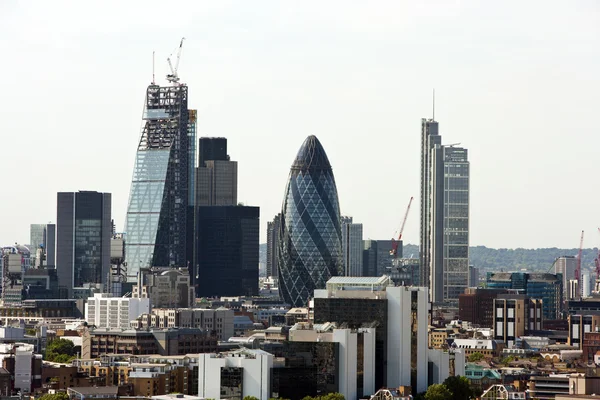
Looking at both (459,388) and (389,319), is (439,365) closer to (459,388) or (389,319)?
(459,388)

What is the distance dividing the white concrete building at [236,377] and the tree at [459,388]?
56.5 feet

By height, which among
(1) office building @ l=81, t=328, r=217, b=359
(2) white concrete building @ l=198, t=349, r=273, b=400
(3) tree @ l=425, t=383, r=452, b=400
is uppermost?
(1) office building @ l=81, t=328, r=217, b=359

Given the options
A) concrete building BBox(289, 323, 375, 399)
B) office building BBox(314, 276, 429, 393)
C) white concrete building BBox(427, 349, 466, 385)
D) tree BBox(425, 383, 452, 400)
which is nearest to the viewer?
concrete building BBox(289, 323, 375, 399)

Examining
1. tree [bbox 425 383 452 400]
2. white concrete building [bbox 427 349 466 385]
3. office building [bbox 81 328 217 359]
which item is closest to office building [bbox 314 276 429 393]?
tree [bbox 425 383 452 400]

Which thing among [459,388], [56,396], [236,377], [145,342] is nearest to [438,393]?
[459,388]

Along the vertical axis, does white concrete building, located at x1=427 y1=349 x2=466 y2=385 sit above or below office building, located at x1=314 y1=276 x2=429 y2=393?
below

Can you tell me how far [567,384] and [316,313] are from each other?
2492cm

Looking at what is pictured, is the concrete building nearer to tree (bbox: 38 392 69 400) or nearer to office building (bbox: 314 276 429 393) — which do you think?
office building (bbox: 314 276 429 393)

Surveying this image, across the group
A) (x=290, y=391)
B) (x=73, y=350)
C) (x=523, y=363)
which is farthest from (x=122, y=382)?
(x=523, y=363)

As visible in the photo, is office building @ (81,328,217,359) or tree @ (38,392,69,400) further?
office building @ (81,328,217,359)

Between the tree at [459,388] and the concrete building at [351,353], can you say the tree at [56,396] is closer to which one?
the concrete building at [351,353]

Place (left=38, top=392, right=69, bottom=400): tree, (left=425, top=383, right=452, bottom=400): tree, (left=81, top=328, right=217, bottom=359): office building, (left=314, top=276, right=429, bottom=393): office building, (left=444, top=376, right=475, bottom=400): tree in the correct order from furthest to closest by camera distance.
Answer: (left=81, top=328, right=217, bottom=359): office building < (left=444, top=376, right=475, bottom=400): tree < (left=314, top=276, right=429, bottom=393): office building < (left=425, top=383, right=452, bottom=400): tree < (left=38, top=392, right=69, bottom=400): tree

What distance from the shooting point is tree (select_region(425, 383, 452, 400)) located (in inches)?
5502

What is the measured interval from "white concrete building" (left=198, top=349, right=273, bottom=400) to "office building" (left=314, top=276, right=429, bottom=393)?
39.7ft
